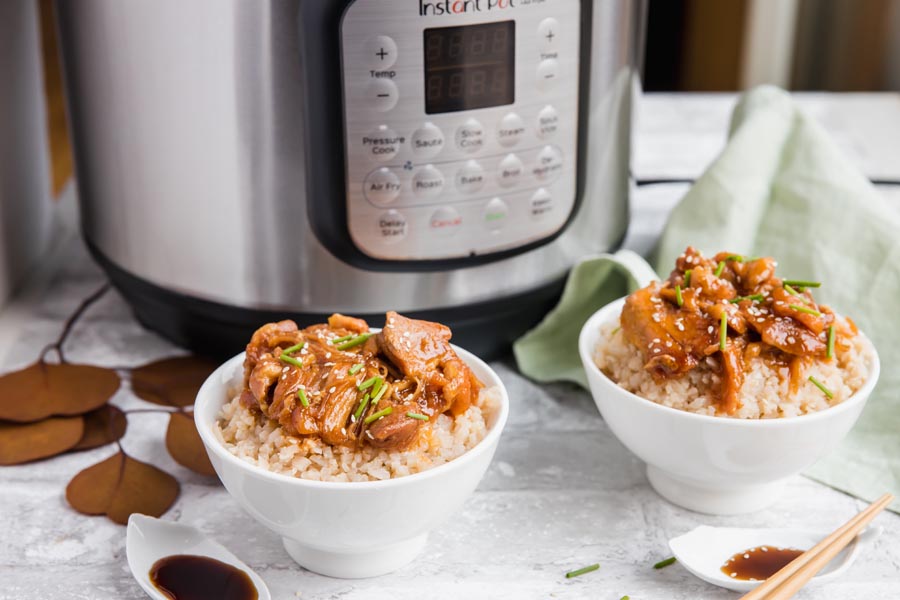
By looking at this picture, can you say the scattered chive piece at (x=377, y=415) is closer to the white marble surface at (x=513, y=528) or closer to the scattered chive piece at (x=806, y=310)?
the white marble surface at (x=513, y=528)

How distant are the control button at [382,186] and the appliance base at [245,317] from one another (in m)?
0.10

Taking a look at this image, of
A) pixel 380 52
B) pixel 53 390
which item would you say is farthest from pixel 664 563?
pixel 53 390

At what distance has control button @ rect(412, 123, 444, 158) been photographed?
80 cm

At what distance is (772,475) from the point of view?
0.71 metres

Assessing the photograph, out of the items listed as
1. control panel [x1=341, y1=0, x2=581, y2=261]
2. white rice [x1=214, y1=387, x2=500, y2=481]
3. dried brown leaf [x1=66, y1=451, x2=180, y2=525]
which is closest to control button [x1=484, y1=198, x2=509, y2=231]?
control panel [x1=341, y1=0, x2=581, y2=261]

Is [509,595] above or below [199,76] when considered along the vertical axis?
below

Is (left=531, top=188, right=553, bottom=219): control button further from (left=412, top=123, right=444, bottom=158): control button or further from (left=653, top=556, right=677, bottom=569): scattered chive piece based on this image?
(left=653, top=556, right=677, bottom=569): scattered chive piece

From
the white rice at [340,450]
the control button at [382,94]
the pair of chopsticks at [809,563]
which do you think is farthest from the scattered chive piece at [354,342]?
the pair of chopsticks at [809,563]

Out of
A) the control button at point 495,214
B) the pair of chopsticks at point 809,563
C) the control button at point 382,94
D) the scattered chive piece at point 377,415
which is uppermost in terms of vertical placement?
the control button at point 382,94

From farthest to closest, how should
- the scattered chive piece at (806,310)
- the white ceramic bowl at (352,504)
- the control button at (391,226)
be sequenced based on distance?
the control button at (391,226), the scattered chive piece at (806,310), the white ceramic bowl at (352,504)

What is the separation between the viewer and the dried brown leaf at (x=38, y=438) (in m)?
0.82

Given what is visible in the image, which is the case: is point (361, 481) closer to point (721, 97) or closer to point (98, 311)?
point (98, 311)

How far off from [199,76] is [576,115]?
0.97 ft

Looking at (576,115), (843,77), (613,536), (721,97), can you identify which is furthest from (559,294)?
(843,77)
